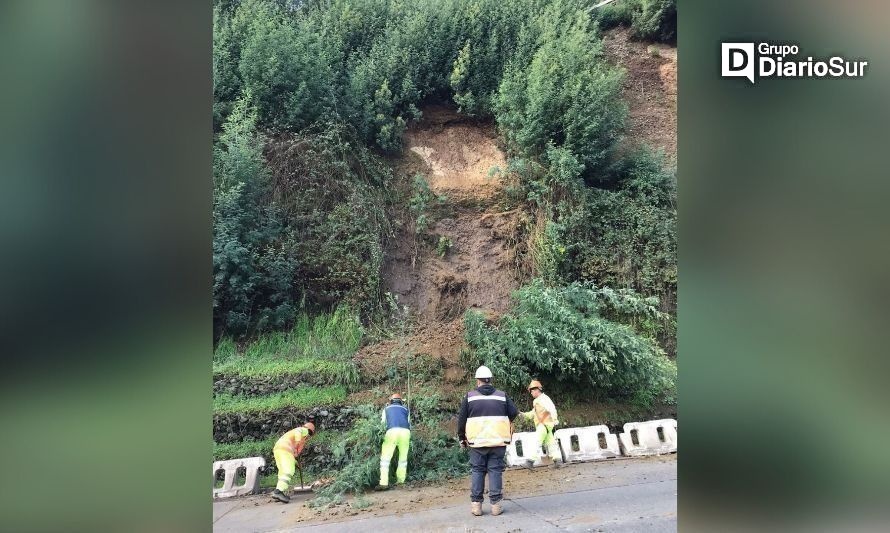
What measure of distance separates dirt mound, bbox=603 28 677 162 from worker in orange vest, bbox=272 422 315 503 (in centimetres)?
599

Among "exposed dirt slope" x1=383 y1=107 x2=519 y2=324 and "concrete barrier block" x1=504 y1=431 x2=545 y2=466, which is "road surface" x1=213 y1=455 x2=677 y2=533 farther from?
"exposed dirt slope" x1=383 y1=107 x2=519 y2=324

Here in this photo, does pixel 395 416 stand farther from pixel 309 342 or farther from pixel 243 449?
pixel 243 449

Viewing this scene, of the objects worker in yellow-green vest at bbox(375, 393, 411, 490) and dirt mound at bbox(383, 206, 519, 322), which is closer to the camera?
worker in yellow-green vest at bbox(375, 393, 411, 490)

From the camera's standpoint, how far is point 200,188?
400 cm

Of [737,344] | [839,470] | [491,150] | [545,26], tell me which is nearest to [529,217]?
[491,150]

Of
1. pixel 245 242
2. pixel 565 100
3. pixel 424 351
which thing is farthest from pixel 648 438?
pixel 245 242

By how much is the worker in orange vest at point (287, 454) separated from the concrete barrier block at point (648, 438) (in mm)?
3871

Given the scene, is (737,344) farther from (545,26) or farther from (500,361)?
(545,26)

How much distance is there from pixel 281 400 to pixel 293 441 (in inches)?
22.0

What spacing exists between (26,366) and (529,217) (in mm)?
5711

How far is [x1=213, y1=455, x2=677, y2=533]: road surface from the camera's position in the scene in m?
4.86

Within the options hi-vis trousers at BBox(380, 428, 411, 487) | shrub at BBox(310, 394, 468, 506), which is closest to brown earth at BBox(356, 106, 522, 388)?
shrub at BBox(310, 394, 468, 506)

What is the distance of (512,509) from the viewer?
5.16 meters

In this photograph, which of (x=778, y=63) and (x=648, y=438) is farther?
(x=648, y=438)
